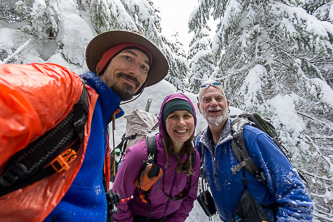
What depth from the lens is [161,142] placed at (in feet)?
9.23

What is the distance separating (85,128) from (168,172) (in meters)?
1.77

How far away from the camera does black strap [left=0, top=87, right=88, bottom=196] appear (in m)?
0.81

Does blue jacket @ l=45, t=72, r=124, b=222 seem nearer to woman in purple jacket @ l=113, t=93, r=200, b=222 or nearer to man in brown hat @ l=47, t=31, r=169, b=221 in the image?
man in brown hat @ l=47, t=31, r=169, b=221

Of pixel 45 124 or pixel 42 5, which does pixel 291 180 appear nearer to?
pixel 45 124

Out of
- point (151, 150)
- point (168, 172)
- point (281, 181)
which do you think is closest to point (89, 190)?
point (151, 150)

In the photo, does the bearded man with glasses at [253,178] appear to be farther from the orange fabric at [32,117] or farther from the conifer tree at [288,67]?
the conifer tree at [288,67]

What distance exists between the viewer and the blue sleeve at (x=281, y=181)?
198 cm

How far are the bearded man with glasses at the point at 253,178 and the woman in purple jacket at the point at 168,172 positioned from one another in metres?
0.37

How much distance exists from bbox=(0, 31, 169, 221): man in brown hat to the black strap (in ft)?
0.13

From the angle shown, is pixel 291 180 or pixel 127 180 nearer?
pixel 291 180

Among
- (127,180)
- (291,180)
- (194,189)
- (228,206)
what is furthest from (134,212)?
(291,180)

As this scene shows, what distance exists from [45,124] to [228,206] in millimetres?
2633

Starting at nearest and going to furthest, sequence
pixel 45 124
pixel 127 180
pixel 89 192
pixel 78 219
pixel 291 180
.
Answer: pixel 45 124, pixel 78 219, pixel 89 192, pixel 291 180, pixel 127 180

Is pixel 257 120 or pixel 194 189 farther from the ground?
pixel 257 120
